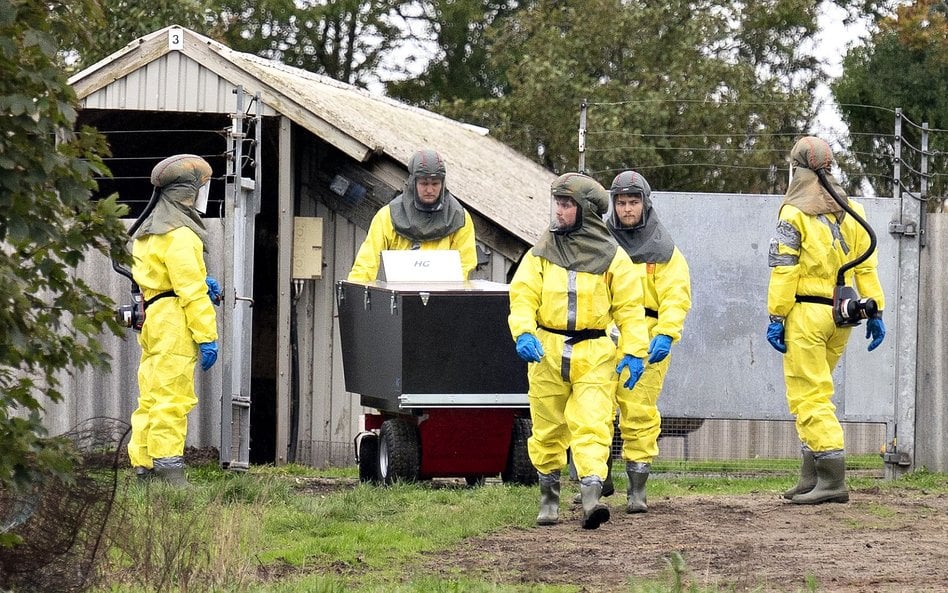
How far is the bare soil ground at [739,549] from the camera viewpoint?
6.44 m

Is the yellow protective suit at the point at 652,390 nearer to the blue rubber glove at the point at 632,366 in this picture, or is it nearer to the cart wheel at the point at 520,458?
the blue rubber glove at the point at 632,366

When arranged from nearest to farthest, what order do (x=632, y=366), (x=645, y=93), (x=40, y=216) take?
(x=40, y=216), (x=632, y=366), (x=645, y=93)

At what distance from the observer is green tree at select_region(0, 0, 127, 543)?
4.60 meters

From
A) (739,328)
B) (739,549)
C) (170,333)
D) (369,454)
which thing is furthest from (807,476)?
(170,333)

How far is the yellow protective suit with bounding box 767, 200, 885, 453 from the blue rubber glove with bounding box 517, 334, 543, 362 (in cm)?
192

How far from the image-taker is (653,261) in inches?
367

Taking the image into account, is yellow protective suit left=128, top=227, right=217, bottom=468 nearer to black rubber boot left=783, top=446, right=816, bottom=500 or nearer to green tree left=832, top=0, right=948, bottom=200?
black rubber boot left=783, top=446, right=816, bottom=500

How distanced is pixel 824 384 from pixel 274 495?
11.4 ft

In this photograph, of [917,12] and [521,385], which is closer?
[521,385]

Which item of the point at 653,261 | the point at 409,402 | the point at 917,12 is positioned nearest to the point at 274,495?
the point at 409,402

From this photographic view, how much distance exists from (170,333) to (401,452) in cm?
172

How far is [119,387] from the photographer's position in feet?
39.5

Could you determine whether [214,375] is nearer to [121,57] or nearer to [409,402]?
[409,402]

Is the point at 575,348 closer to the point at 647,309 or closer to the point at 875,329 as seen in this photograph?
the point at 647,309
